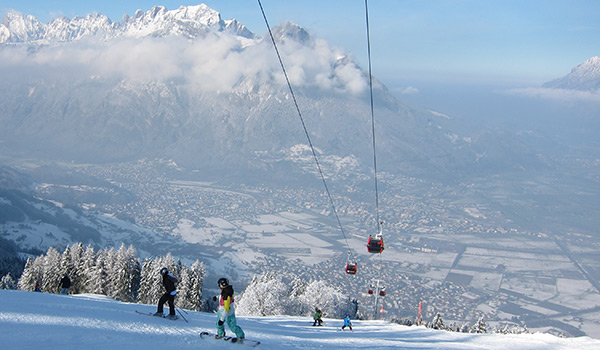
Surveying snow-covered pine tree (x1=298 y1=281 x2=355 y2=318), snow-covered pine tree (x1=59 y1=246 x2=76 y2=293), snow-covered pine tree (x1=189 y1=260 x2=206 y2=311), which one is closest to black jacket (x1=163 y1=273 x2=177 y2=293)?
snow-covered pine tree (x1=189 y1=260 x2=206 y2=311)

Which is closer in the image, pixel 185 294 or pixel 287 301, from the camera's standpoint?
pixel 185 294

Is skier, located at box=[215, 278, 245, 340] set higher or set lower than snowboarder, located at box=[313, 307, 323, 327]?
higher

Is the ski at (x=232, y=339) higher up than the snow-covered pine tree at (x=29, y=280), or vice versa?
the ski at (x=232, y=339)

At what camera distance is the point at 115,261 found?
31.0 meters

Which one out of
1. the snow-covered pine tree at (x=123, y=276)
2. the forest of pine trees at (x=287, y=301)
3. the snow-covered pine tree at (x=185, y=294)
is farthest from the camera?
the forest of pine trees at (x=287, y=301)

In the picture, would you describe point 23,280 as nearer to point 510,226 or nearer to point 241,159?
point 510,226

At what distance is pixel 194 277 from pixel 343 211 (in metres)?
99.7

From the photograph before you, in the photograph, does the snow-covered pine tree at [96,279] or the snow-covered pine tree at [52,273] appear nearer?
the snow-covered pine tree at [52,273]

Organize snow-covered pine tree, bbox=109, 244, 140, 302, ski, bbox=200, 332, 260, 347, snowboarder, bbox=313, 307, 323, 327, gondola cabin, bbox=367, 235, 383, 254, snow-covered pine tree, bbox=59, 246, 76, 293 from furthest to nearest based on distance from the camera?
snow-covered pine tree, bbox=59, 246, 76, 293, snow-covered pine tree, bbox=109, 244, 140, 302, gondola cabin, bbox=367, 235, 383, 254, snowboarder, bbox=313, 307, 323, 327, ski, bbox=200, 332, 260, 347

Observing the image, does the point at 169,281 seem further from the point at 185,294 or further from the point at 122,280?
the point at 122,280

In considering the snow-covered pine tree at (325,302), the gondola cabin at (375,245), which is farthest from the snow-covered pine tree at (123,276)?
the gondola cabin at (375,245)

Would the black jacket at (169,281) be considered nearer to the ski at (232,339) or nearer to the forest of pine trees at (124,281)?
the ski at (232,339)

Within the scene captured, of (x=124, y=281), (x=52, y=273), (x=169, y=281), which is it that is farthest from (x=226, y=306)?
(x=52, y=273)

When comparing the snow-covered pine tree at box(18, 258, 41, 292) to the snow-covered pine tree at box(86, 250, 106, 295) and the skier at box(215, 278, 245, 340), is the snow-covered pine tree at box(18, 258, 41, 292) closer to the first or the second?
the snow-covered pine tree at box(86, 250, 106, 295)
